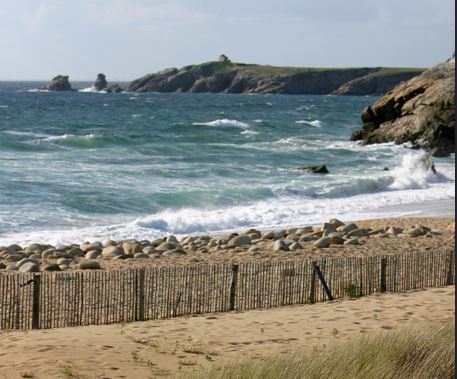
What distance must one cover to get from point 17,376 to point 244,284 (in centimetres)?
578

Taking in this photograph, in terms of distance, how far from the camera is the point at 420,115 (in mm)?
54719

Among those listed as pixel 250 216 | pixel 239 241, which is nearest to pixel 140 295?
pixel 239 241

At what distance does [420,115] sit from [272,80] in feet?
426

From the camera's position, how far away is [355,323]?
13852mm

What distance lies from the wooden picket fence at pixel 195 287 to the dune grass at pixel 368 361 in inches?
165

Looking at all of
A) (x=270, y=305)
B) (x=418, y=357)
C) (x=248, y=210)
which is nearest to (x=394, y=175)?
(x=248, y=210)

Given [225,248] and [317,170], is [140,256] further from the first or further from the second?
[317,170]

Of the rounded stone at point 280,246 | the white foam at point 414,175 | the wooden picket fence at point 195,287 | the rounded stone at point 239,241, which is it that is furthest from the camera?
the white foam at point 414,175

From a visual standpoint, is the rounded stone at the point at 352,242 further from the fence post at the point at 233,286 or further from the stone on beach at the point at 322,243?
the fence post at the point at 233,286

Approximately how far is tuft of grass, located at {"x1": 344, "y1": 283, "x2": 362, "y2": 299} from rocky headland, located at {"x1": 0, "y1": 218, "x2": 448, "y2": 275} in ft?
14.5

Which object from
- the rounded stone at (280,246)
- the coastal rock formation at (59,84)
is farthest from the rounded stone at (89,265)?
the coastal rock formation at (59,84)

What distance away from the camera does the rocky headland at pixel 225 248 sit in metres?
20.7

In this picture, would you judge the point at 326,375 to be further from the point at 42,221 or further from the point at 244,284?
the point at 42,221

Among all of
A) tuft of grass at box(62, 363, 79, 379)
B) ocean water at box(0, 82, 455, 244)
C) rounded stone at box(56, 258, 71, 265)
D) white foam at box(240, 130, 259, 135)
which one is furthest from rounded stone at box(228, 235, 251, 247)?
white foam at box(240, 130, 259, 135)
